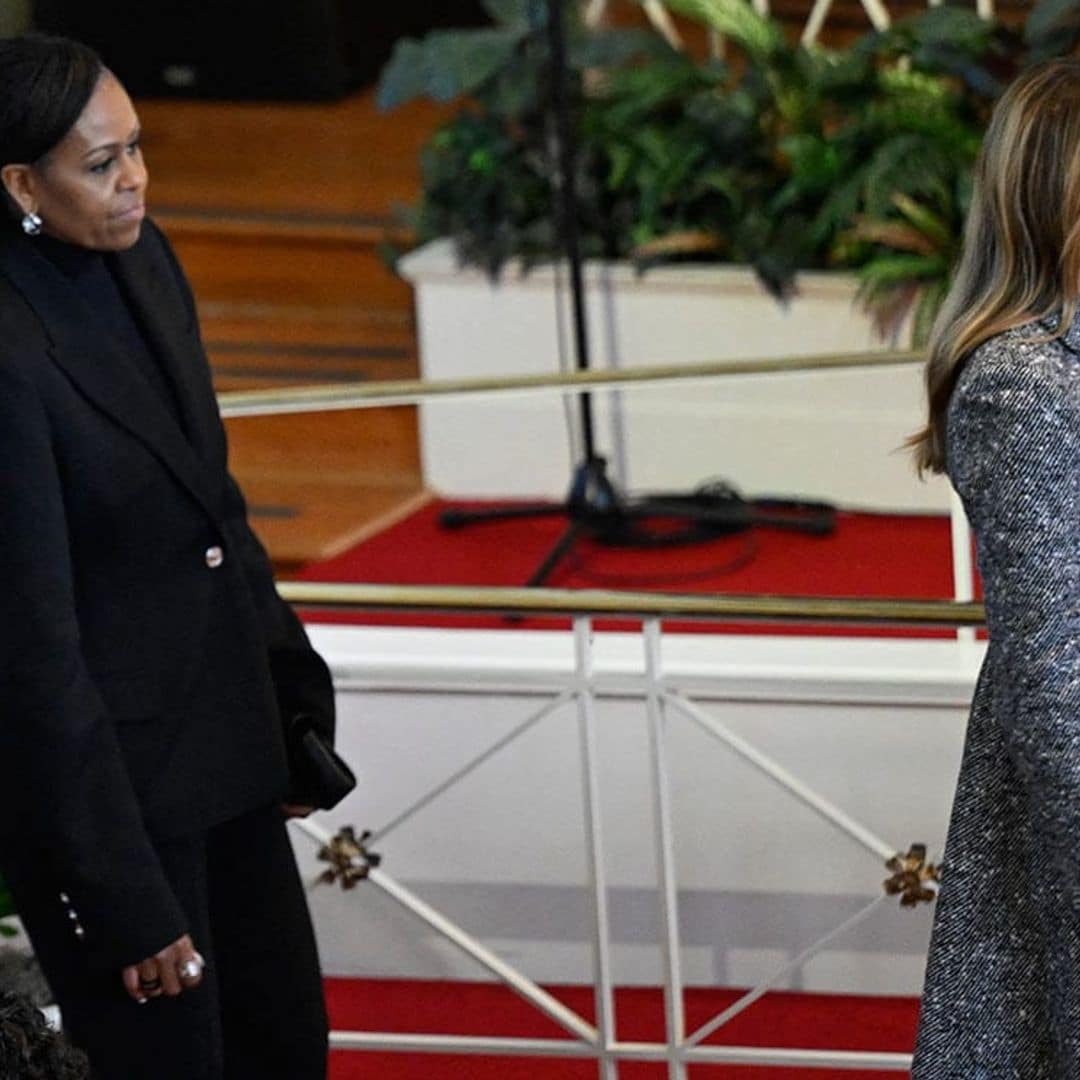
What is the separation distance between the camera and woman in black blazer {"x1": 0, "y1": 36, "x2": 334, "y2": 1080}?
2236 mm

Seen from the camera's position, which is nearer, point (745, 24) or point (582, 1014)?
point (582, 1014)

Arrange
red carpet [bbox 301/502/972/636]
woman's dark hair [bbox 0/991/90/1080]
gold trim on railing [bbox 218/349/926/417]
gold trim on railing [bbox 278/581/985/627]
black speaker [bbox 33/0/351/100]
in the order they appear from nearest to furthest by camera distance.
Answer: woman's dark hair [bbox 0/991/90/1080], gold trim on railing [bbox 278/581/985/627], gold trim on railing [bbox 218/349/926/417], red carpet [bbox 301/502/972/636], black speaker [bbox 33/0/351/100]

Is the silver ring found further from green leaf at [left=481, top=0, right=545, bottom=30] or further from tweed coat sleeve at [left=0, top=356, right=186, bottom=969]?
green leaf at [left=481, top=0, right=545, bottom=30]

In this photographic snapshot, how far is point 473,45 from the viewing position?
5688 millimetres

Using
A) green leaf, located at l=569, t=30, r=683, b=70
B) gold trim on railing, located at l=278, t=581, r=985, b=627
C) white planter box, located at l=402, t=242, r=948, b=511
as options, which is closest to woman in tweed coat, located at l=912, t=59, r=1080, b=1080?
gold trim on railing, located at l=278, t=581, r=985, b=627

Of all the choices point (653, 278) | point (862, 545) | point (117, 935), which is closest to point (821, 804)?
point (117, 935)

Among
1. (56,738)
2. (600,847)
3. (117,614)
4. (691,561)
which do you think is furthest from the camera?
(691,561)

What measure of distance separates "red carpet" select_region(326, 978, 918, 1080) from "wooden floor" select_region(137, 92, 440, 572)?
5.30 feet

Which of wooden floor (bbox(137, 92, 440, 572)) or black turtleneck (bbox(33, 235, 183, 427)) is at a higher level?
black turtleneck (bbox(33, 235, 183, 427))

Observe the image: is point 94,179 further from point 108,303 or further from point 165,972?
point 165,972

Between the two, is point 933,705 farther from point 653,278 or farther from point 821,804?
point 653,278

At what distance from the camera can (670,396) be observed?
18.3 ft

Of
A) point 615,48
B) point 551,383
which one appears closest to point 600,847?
Answer: point 551,383

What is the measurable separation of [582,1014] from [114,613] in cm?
157
